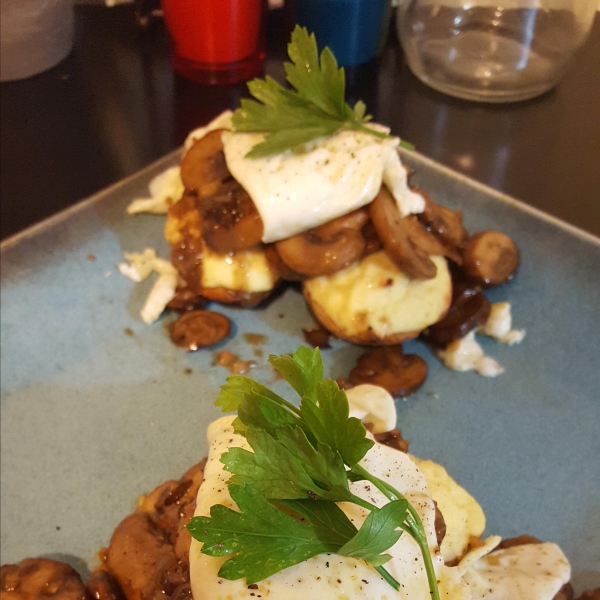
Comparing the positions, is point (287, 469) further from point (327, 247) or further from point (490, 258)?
point (490, 258)

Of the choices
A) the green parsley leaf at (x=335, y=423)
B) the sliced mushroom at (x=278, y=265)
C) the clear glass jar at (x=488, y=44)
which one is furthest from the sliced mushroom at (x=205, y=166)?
the clear glass jar at (x=488, y=44)

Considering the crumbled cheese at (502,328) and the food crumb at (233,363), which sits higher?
the crumbled cheese at (502,328)

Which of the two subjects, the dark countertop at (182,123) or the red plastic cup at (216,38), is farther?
the red plastic cup at (216,38)

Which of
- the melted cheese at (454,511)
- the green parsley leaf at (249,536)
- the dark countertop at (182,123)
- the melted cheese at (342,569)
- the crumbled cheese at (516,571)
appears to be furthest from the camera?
the dark countertop at (182,123)

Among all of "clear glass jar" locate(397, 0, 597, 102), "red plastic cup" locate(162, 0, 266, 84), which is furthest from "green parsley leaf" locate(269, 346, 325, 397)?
"clear glass jar" locate(397, 0, 597, 102)

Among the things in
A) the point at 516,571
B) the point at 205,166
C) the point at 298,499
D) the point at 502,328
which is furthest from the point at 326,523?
the point at 205,166

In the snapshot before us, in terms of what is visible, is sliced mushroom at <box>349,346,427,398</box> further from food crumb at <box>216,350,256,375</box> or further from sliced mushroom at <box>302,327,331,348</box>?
food crumb at <box>216,350,256,375</box>

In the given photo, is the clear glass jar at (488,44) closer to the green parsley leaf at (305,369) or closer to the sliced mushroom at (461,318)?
the sliced mushroom at (461,318)
